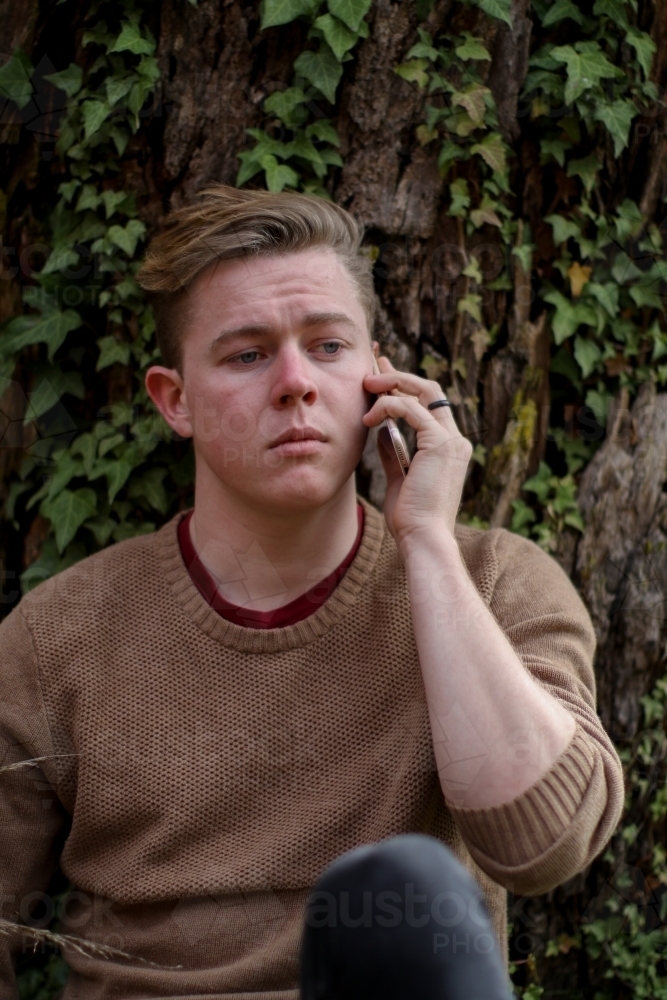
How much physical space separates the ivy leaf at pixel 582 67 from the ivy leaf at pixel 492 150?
0.67ft

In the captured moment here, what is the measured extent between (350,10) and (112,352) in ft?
3.65

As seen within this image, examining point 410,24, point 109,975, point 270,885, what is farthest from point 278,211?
point 109,975

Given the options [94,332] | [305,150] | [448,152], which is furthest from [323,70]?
[94,332]

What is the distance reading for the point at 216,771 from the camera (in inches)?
79.2

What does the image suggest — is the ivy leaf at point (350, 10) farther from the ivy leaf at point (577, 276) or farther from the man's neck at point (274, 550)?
the man's neck at point (274, 550)

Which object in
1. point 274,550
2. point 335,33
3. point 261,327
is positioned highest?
point 335,33

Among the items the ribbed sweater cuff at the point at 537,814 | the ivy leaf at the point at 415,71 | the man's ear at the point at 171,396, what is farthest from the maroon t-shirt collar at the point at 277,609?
the ivy leaf at the point at 415,71

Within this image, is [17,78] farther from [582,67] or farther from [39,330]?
[582,67]

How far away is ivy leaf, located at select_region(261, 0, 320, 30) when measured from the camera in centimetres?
242

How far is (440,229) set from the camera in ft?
8.66

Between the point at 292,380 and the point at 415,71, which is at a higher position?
the point at 415,71

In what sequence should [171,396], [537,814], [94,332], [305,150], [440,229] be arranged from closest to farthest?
1. [537,814]
2. [171,396]
3. [305,150]
4. [440,229]
5. [94,332]

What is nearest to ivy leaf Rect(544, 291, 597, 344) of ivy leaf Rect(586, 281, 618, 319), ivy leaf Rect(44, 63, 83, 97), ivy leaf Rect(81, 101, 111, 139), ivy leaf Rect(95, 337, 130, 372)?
ivy leaf Rect(586, 281, 618, 319)

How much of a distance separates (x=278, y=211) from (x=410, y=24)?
81 cm
